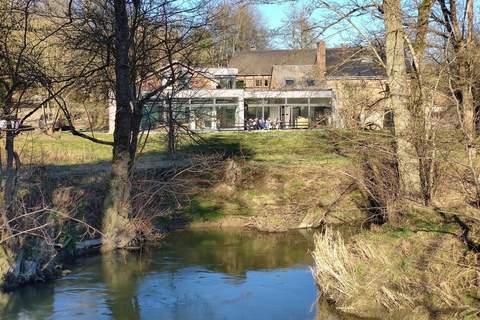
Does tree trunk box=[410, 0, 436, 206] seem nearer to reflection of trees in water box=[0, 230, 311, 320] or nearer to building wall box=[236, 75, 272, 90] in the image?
reflection of trees in water box=[0, 230, 311, 320]

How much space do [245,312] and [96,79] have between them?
10.6 m

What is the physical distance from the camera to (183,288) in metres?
15.3

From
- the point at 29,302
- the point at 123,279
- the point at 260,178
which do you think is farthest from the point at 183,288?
the point at 260,178

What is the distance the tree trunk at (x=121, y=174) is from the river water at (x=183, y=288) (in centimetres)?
65

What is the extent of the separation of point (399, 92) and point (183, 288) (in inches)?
284

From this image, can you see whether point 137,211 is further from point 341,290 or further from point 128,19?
point 341,290

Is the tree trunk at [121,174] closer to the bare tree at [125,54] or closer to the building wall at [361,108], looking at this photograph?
the bare tree at [125,54]

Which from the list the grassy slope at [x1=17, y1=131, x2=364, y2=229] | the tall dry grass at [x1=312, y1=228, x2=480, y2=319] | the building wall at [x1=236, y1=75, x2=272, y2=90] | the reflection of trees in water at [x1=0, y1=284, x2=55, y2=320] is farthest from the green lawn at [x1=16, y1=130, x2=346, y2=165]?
the building wall at [x1=236, y1=75, x2=272, y2=90]

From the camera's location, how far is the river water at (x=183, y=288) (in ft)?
43.8

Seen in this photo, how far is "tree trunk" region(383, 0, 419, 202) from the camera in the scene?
15.7 meters

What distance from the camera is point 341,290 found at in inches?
506

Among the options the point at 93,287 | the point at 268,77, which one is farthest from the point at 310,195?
the point at 268,77

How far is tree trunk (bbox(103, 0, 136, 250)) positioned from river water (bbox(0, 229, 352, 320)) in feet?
2.12

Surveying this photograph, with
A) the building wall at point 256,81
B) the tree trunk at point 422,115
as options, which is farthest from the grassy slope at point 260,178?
the building wall at point 256,81
